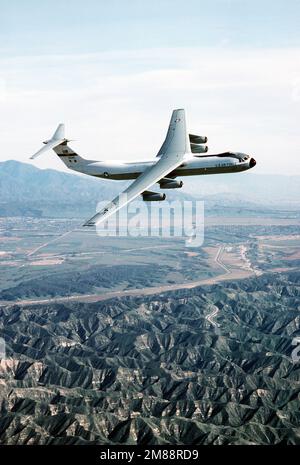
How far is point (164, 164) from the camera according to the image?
258 ft

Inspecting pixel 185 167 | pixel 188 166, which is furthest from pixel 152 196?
pixel 188 166

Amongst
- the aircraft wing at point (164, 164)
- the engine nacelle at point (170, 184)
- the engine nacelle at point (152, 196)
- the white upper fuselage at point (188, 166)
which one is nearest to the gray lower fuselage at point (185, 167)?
the white upper fuselage at point (188, 166)

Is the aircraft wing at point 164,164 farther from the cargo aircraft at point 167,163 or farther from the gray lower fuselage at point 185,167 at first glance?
the gray lower fuselage at point 185,167

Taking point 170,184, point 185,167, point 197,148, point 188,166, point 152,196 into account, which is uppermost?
point 197,148

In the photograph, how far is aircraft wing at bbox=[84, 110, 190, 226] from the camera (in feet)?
203

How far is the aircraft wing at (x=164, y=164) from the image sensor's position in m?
62.0

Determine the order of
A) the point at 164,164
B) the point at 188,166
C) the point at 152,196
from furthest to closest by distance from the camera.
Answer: the point at 188,166, the point at 164,164, the point at 152,196

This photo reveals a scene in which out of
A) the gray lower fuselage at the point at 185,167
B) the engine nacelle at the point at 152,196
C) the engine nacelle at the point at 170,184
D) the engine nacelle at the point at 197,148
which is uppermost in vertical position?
the engine nacelle at the point at 197,148

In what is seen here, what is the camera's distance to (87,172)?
82.6 m

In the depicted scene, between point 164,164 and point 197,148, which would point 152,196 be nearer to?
point 164,164
